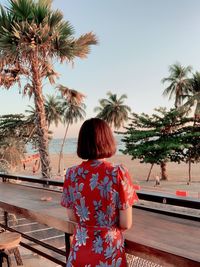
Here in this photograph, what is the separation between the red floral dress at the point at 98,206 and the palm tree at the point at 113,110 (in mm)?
37911

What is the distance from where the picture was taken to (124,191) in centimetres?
128

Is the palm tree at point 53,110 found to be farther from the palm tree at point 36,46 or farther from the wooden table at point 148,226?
the wooden table at point 148,226

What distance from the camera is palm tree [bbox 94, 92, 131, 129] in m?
39.5

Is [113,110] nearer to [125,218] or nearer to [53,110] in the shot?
[53,110]

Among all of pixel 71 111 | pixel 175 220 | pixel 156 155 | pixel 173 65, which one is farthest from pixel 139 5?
pixel 71 111

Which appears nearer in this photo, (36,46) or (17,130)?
(36,46)

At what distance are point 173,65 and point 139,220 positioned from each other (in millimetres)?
30861

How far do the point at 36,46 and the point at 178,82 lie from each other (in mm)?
23901

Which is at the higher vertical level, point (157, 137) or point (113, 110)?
point (113, 110)

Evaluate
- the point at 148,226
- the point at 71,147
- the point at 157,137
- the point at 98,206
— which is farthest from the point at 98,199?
the point at 71,147

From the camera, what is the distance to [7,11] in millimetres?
8383

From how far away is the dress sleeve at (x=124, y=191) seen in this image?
1273 mm

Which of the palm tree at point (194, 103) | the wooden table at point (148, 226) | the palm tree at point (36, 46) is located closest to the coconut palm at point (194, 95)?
the palm tree at point (194, 103)

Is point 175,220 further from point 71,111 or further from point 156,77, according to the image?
point 71,111
